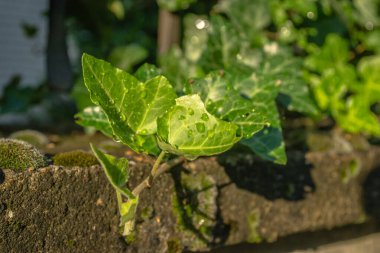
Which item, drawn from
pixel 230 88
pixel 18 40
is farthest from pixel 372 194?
pixel 18 40

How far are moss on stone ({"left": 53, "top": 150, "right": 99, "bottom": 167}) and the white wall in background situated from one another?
2.00 meters

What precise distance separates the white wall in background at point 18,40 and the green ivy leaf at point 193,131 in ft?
7.54

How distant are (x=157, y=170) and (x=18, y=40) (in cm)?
232

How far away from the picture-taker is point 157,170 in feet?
5.04

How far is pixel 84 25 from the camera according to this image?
104 inches

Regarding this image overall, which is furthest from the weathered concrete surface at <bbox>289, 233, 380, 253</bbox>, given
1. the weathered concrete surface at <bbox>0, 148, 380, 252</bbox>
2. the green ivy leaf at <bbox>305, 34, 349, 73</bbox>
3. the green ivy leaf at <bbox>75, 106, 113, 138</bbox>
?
the green ivy leaf at <bbox>75, 106, 113, 138</bbox>

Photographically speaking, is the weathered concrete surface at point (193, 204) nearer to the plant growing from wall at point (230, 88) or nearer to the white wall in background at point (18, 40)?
the plant growing from wall at point (230, 88)

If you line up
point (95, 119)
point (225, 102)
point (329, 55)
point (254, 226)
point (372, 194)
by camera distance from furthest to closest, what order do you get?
point (329, 55), point (372, 194), point (254, 226), point (95, 119), point (225, 102)

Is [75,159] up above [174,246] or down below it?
above

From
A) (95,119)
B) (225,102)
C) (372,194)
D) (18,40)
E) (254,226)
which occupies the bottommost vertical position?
(18,40)

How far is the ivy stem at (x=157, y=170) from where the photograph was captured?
4.67 ft

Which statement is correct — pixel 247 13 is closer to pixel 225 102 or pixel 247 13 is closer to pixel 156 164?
pixel 225 102

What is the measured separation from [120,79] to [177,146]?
19 centimetres

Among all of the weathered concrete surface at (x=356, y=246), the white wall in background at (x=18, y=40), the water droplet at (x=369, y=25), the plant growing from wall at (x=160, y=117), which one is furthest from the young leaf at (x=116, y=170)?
the white wall in background at (x=18, y=40)
